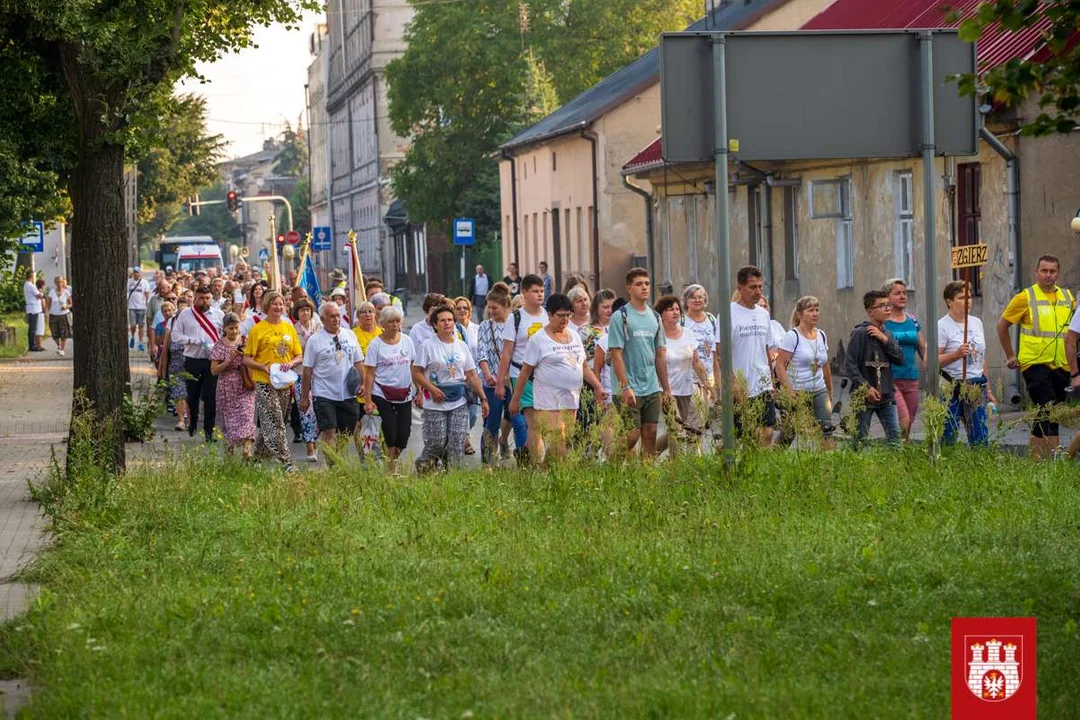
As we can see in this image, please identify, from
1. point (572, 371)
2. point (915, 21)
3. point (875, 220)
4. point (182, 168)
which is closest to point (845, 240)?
point (875, 220)

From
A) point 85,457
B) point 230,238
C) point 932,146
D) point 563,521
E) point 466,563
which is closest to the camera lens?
point 466,563

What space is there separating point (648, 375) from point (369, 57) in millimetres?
78860

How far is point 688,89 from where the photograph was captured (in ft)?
35.2

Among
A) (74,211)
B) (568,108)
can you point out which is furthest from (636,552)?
(568,108)

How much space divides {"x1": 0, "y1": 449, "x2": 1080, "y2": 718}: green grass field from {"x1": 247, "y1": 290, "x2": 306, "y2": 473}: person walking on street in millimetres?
3293

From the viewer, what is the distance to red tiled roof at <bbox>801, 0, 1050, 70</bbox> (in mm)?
21344

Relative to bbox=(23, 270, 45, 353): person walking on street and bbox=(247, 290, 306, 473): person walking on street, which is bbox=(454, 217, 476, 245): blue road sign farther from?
bbox=(247, 290, 306, 473): person walking on street

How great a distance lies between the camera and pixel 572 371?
43.4 feet

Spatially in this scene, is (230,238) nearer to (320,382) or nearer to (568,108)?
(568,108)

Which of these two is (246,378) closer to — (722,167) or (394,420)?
(394,420)

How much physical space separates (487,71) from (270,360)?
4265 centimetres

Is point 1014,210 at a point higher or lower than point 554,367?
higher

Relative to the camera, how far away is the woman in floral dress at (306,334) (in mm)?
16906

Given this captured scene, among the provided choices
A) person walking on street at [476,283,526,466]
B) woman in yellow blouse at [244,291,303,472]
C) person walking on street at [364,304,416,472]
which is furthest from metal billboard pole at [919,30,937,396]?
woman in yellow blouse at [244,291,303,472]
